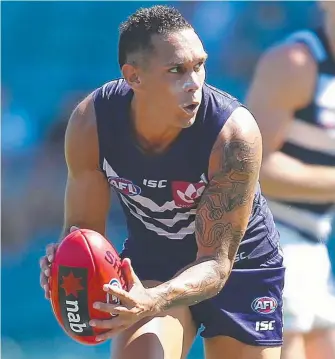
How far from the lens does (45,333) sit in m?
5.46

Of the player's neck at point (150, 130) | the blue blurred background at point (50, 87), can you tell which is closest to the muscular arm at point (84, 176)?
the player's neck at point (150, 130)

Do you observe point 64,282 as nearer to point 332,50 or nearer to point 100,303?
point 100,303

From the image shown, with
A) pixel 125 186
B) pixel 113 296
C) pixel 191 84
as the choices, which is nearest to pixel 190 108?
pixel 191 84

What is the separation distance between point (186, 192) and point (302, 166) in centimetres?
147

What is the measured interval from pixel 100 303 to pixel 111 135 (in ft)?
2.48

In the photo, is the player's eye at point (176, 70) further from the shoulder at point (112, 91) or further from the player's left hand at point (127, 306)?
the player's left hand at point (127, 306)

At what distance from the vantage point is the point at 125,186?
11.8 feet

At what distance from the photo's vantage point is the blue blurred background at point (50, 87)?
17.3 feet

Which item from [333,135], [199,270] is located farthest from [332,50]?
[199,270]

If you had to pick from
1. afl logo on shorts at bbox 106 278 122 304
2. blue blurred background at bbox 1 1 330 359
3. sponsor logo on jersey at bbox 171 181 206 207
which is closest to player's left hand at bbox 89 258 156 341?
afl logo on shorts at bbox 106 278 122 304

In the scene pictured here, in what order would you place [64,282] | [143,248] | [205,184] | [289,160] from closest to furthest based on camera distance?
[64,282]
[205,184]
[143,248]
[289,160]

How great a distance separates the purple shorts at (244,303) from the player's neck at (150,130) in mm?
477

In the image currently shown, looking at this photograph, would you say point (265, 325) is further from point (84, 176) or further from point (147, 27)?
point (147, 27)

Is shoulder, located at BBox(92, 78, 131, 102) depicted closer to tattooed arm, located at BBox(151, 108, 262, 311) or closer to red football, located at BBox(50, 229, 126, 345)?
tattooed arm, located at BBox(151, 108, 262, 311)
